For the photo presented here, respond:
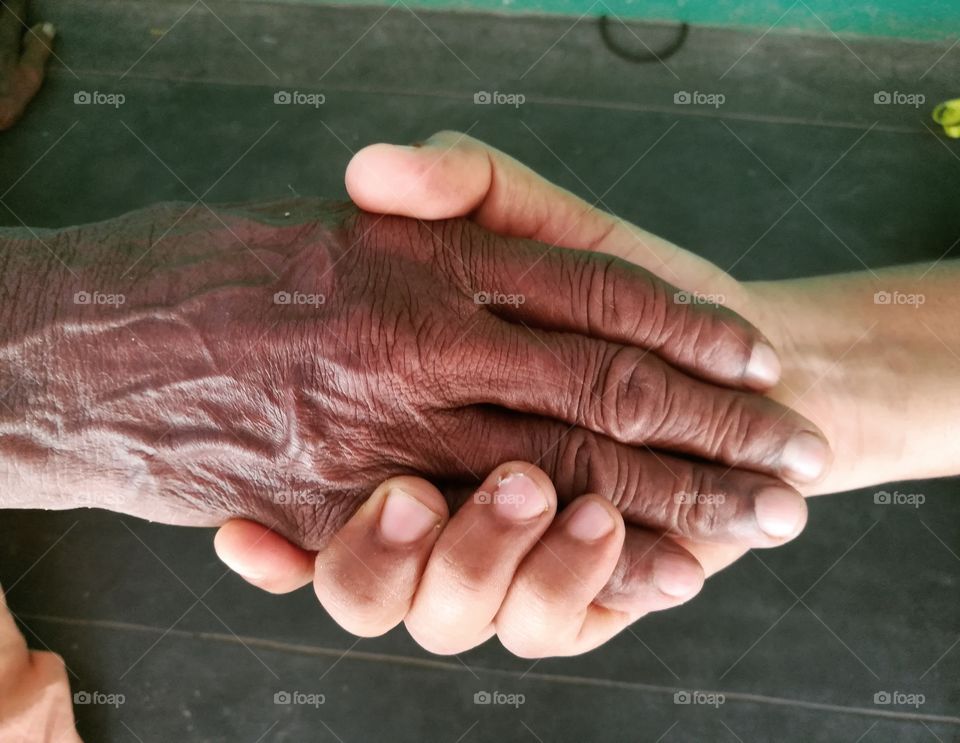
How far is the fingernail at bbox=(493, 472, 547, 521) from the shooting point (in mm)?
1026

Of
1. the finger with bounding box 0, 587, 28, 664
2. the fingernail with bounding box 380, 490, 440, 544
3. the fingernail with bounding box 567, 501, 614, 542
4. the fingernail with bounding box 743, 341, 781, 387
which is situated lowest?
the finger with bounding box 0, 587, 28, 664

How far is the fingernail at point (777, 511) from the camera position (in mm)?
1077

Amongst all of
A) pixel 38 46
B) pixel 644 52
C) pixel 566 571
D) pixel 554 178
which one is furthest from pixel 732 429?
pixel 38 46

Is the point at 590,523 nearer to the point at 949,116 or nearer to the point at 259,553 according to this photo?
the point at 259,553

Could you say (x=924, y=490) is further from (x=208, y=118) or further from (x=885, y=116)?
(x=208, y=118)

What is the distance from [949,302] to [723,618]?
91cm

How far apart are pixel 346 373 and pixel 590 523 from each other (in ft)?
1.42

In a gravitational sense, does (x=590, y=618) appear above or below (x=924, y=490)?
above

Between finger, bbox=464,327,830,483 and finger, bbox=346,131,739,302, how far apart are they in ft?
0.87

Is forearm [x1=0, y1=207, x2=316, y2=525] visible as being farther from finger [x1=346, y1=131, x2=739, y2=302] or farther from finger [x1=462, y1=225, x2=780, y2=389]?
finger [x1=462, y1=225, x2=780, y2=389]

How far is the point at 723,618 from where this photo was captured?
1778 millimetres

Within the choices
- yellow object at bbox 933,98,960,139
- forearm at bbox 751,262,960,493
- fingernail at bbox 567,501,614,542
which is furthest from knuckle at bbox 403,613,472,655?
yellow object at bbox 933,98,960,139

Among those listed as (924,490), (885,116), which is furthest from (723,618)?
(885,116)

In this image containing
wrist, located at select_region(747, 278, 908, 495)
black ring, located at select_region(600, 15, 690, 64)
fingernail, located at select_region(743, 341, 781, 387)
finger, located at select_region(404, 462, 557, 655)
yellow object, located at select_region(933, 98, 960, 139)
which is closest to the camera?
finger, located at select_region(404, 462, 557, 655)
